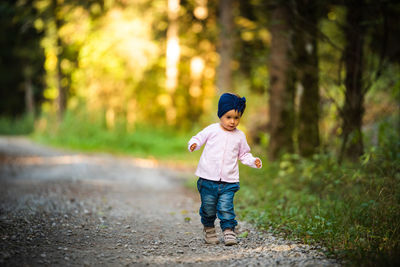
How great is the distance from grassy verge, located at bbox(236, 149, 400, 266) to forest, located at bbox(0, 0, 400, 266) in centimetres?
2

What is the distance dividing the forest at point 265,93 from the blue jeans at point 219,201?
2.44ft

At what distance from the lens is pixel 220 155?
4363mm

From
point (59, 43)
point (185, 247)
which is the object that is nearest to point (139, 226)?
point (185, 247)

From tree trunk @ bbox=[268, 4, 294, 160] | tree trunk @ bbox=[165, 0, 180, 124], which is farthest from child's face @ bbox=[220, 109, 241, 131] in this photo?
tree trunk @ bbox=[165, 0, 180, 124]

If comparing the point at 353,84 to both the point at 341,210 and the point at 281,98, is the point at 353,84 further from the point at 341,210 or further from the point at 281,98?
the point at 341,210

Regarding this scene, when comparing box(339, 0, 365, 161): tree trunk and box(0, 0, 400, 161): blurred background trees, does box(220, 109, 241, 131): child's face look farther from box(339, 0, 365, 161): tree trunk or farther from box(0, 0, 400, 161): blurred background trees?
box(0, 0, 400, 161): blurred background trees

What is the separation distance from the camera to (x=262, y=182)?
768cm

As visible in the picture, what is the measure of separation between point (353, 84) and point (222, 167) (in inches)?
160

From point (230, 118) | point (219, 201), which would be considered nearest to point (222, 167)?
point (219, 201)

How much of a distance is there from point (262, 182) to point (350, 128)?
2.04m

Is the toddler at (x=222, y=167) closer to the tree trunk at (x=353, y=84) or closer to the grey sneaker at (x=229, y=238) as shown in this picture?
the grey sneaker at (x=229, y=238)

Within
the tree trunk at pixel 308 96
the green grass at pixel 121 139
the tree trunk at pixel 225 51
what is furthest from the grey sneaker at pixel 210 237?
the green grass at pixel 121 139

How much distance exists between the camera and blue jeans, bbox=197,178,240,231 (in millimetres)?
4355

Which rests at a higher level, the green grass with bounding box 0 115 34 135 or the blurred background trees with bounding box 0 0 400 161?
the blurred background trees with bounding box 0 0 400 161
